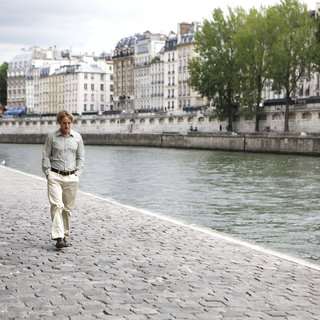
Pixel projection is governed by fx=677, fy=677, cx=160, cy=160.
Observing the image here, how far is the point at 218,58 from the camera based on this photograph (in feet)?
217

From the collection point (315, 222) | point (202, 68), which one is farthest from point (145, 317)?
point (202, 68)

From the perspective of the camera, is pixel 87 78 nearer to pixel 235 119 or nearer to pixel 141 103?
pixel 141 103

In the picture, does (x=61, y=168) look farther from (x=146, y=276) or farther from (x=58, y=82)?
(x=58, y=82)

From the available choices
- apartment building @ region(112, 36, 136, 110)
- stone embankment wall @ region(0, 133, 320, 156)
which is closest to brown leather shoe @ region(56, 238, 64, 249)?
stone embankment wall @ region(0, 133, 320, 156)

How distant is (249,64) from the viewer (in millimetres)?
62062

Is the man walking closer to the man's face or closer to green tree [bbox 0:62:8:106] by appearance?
the man's face

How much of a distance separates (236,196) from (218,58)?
45563mm

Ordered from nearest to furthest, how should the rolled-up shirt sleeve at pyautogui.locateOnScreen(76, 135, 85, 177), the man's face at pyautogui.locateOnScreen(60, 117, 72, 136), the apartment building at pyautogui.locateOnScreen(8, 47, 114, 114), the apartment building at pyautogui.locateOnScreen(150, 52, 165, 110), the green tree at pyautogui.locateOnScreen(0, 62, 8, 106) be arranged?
1. the man's face at pyautogui.locateOnScreen(60, 117, 72, 136)
2. the rolled-up shirt sleeve at pyautogui.locateOnScreen(76, 135, 85, 177)
3. the apartment building at pyautogui.locateOnScreen(150, 52, 165, 110)
4. the apartment building at pyautogui.locateOnScreen(8, 47, 114, 114)
5. the green tree at pyautogui.locateOnScreen(0, 62, 8, 106)

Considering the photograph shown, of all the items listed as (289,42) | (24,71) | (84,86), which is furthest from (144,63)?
(289,42)

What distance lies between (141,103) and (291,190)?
93.7m

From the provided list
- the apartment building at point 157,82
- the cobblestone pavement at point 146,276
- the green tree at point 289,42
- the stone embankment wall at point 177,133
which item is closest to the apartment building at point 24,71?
the stone embankment wall at point 177,133

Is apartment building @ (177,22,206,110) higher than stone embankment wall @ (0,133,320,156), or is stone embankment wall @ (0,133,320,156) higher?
apartment building @ (177,22,206,110)

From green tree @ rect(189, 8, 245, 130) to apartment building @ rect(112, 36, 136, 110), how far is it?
174ft

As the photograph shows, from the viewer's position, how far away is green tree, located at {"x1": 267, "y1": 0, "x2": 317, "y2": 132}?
189 ft
